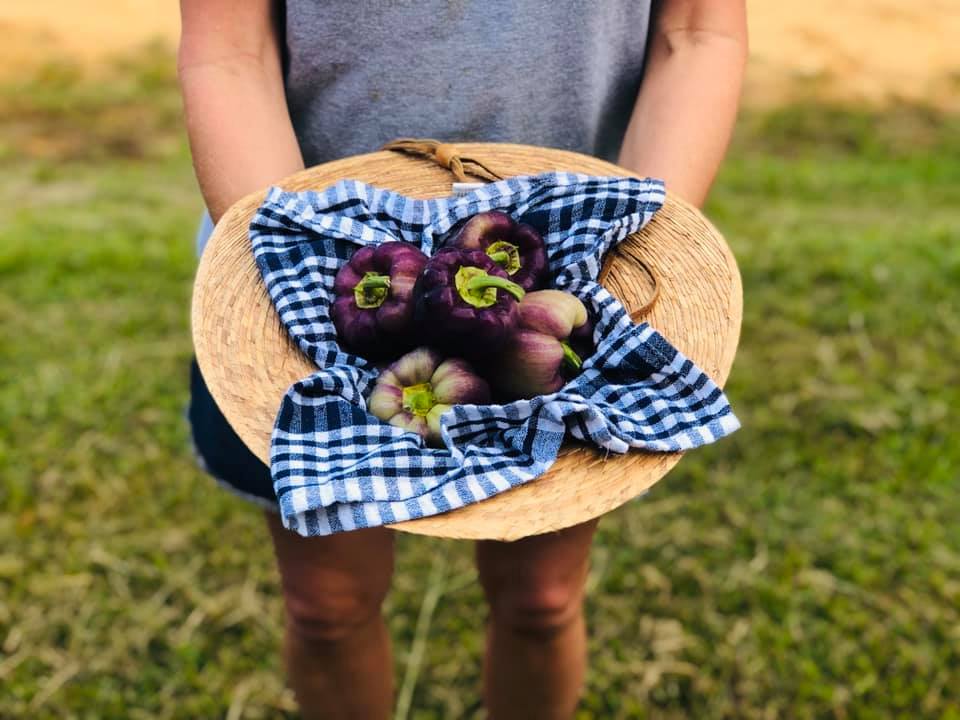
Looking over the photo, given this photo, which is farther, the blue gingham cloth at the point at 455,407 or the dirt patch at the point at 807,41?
the dirt patch at the point at 807,41

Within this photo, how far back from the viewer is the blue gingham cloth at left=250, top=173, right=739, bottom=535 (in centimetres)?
115

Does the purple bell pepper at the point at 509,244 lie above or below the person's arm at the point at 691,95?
below

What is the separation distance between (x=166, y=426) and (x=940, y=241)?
2.79 meters

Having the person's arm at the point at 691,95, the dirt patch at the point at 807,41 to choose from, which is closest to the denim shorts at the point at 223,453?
the person's arm at the point at 691,95

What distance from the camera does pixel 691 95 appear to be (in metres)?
1.56

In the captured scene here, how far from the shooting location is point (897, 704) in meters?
2.13

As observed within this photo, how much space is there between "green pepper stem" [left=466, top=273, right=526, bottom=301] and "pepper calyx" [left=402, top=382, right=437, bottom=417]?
0.47 ft

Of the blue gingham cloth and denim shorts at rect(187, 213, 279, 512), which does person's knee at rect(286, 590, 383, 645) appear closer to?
denim shorts at rect(187, 213, 279, 512)

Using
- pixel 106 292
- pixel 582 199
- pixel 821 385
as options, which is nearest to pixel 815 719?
pixel 821 385

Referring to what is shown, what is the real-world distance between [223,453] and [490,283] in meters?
0.62

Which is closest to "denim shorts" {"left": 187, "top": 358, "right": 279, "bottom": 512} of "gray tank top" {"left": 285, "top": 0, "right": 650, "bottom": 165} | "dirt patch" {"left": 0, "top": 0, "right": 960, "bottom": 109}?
"gray tank top" {"left": 285, "top": 0, "right": 650, "bottom": 165}

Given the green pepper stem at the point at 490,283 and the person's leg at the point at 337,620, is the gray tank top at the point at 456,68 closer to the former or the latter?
the green pepper stem at the point at 490,283

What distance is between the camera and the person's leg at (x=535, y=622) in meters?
1.56

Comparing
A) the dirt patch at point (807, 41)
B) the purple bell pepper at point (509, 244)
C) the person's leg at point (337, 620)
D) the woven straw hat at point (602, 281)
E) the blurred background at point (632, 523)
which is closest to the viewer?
→ the woven straw hat at point (602, 281)
